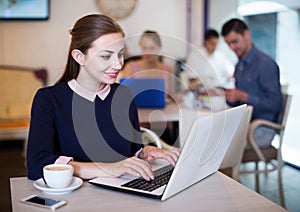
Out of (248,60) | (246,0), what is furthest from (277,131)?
(246,0)

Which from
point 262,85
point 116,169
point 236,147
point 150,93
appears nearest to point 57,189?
point 116,169

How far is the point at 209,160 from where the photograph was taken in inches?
56.8

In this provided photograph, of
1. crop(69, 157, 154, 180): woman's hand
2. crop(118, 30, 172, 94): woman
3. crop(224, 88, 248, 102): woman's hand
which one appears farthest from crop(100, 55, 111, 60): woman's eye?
crop(224, 88, 248, 102): woman's hand

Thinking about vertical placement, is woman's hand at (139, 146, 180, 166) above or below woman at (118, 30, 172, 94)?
below

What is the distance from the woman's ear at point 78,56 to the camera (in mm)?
1685

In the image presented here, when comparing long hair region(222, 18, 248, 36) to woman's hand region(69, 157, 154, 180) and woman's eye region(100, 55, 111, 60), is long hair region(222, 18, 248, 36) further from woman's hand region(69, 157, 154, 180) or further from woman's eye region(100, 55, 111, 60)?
Result: woman's hand region(69, 157, 154, 180)

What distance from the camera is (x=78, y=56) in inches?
66.7

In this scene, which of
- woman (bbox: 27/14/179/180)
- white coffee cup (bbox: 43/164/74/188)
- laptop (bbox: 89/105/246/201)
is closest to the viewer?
laptop (bbox: 89/105/246/201)

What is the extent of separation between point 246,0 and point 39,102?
423 cm

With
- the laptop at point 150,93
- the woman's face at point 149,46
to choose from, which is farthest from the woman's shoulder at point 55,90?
the woman's face at point 149,46

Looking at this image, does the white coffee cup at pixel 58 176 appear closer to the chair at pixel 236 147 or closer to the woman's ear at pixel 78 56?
the woman's ear at pixel 78 56

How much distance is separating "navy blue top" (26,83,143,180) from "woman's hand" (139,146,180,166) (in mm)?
77

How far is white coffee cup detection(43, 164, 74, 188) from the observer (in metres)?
1.33

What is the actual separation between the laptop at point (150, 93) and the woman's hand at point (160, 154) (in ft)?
4.20
